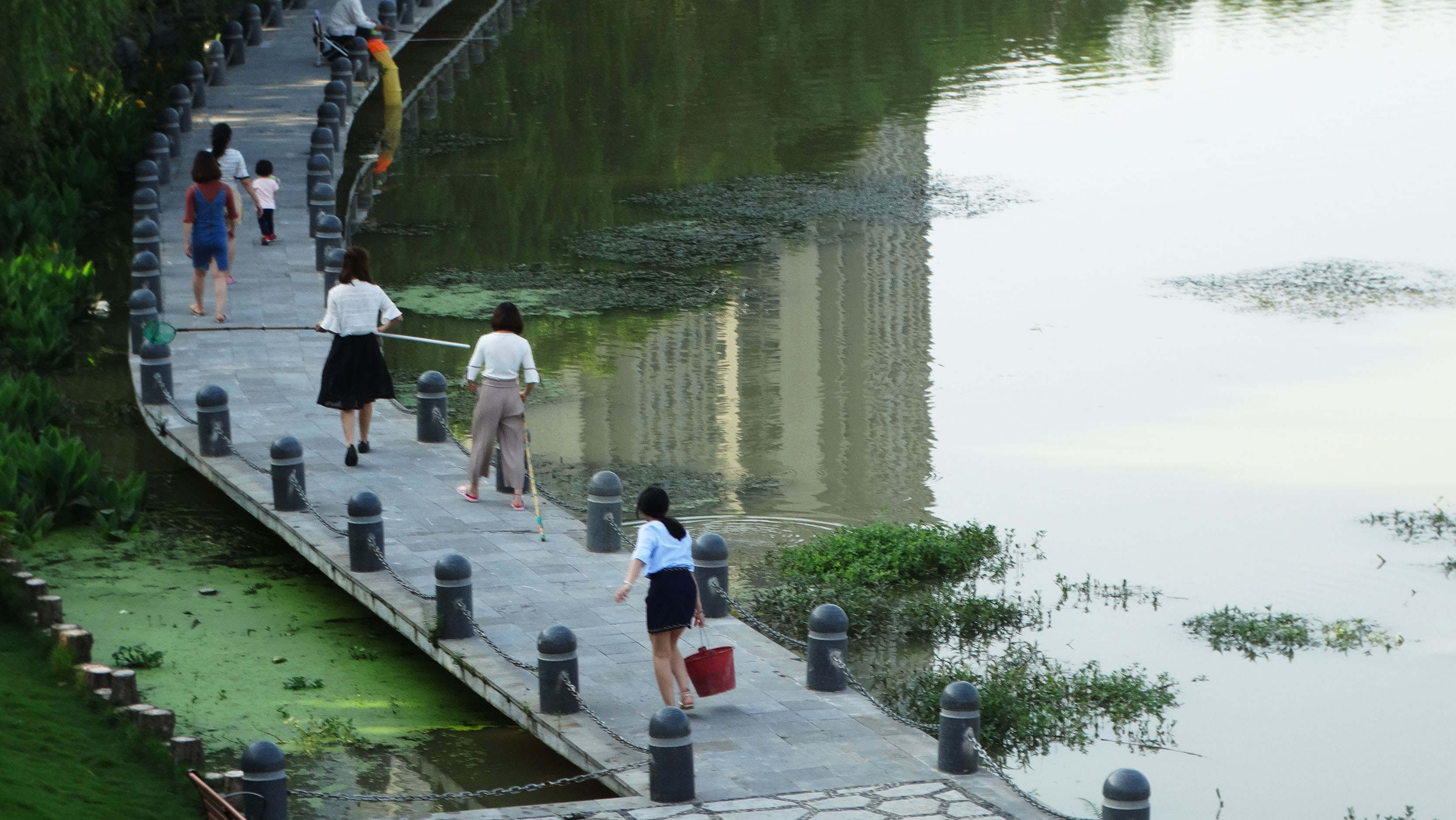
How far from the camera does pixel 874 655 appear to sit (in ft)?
46.2

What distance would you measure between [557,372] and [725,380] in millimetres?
1814

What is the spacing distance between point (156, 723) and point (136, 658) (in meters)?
2.70

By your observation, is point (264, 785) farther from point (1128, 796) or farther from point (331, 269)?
point (331, 269)

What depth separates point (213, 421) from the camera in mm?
16312

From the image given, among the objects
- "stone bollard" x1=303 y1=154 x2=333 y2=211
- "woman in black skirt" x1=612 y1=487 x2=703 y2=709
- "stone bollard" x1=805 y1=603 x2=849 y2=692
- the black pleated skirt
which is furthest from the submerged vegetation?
"woman in black skirt" x1=612 y1=487 x2=703 y2=709

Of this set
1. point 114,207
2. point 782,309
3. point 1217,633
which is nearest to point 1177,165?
point 782,309

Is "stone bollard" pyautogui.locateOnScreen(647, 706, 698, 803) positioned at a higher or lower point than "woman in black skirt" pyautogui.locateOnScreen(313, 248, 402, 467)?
lower

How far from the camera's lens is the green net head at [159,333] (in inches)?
699

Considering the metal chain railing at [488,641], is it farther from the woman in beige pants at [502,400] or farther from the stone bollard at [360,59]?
the stone bollard at [360,59]

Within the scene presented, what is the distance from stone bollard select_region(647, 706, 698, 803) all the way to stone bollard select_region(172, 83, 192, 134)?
20618 millimetres

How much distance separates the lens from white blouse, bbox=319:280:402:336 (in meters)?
15.6

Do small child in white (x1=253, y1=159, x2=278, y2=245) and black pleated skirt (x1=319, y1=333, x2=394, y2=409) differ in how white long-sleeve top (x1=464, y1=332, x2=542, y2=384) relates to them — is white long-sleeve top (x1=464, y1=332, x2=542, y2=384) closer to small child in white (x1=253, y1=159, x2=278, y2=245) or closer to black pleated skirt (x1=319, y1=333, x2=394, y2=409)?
black pleated skirt (x1=319, y1=333, x2=394, y2=409)

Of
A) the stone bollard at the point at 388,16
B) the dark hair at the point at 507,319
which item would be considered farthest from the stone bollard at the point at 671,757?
the stone bollard at the point at 388,16

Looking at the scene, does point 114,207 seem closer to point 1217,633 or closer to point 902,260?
point 902,260
